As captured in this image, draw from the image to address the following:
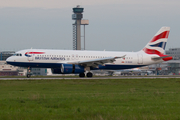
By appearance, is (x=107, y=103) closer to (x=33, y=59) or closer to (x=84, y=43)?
(x=33, y=59)

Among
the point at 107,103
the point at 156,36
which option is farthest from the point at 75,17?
the point at 107,103

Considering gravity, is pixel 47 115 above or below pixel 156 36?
below

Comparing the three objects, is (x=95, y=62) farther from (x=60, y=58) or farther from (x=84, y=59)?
(x=60, y=58)

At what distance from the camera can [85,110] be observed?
13703mm

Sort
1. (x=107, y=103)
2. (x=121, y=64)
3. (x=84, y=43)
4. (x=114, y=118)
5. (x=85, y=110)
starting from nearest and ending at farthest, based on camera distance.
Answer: (x=114, y=118) → (x=85, y=110) → (x=107, y=103) → (x=121, y=64) → (x=84, y=43)

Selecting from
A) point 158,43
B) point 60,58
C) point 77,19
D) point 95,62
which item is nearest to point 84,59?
point 95,62

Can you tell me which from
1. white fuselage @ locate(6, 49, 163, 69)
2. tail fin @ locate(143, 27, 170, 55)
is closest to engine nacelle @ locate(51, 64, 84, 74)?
white fuselage @ locate(6, 49, 163, 69)

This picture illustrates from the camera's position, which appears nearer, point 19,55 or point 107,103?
point 107,103

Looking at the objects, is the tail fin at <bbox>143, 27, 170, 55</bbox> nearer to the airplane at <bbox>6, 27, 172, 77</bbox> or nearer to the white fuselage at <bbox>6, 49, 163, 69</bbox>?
the airplane at <bbox>6, 27, 172, 77</bbox>

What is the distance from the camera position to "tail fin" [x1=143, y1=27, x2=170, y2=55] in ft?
173

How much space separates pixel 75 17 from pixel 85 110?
171659 mm

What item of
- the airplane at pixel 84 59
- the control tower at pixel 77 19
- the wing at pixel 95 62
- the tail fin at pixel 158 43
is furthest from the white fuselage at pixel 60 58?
the control tower at pixel 77 19

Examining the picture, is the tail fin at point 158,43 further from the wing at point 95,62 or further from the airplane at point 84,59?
the wing at point 95,62

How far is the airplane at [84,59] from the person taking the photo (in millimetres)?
44812
